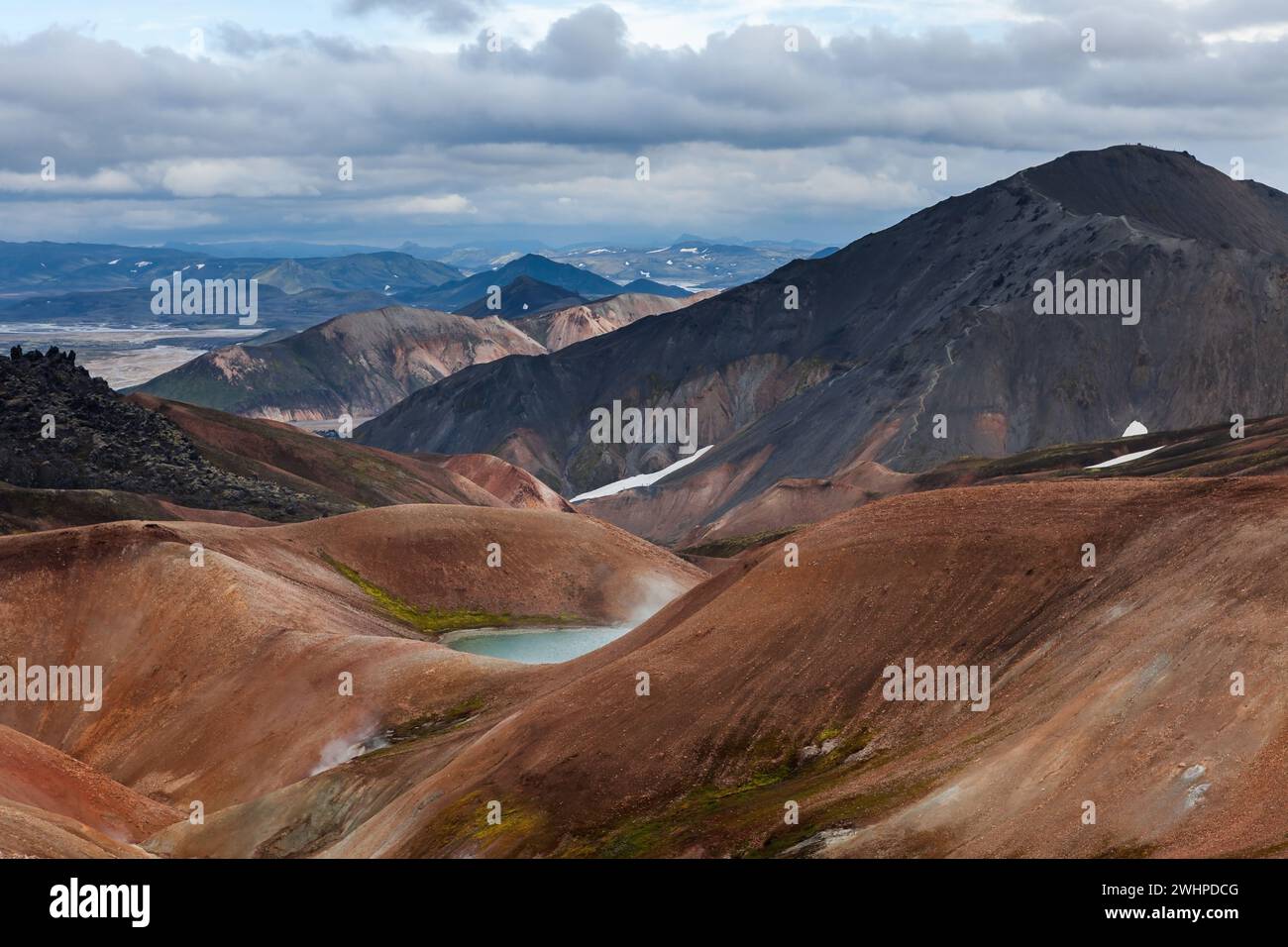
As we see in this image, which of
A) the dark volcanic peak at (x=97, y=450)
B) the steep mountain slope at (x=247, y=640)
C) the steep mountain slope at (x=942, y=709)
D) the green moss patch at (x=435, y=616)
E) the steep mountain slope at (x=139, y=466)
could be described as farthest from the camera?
the dark volcanic peak at (x=97, y=450)

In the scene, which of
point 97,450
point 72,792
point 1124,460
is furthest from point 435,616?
point 1124,460

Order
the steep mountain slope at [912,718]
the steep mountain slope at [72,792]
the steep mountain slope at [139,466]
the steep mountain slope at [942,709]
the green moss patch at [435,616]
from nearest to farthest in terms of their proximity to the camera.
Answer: the steep mountain slope at [942,709], the steep mountain slope at [912,718], the steep mountain slope at [72,792], the green moss patch at [435,616], the steep mountain slope at [139,466]

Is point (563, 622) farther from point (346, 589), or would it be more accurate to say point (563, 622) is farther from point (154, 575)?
point (154, 575)

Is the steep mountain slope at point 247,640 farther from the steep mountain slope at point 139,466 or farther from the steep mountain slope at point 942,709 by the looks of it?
the steep mountain slope at point 139,466

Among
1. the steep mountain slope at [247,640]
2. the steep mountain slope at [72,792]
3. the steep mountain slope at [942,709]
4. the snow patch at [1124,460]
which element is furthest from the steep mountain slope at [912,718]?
the snow patch at [1124,460]

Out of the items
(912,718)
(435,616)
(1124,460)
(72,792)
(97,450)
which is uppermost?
(97,450)

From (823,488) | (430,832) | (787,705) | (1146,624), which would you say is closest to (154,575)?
(430,832)

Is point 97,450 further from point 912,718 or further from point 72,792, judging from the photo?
point 912,718

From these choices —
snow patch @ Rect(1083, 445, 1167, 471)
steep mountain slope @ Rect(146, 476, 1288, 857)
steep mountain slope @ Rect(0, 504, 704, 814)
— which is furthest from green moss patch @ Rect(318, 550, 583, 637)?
snow patch @ Rect(1083, 445, 1167, 471)
